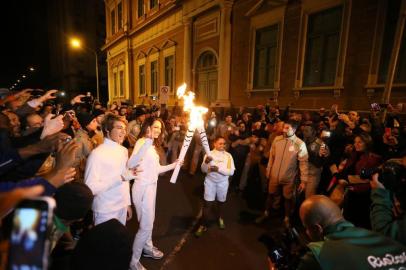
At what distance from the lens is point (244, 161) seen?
277 inches

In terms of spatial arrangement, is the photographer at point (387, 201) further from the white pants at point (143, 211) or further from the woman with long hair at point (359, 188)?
the white pants at point (143, 211)

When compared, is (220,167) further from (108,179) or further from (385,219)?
(385,219)

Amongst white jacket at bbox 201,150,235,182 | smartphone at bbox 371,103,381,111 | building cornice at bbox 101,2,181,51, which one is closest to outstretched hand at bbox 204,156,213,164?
white jacket at bbox 201,150,235,182

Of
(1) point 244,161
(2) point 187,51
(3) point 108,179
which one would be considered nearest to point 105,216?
(3) point 108,179

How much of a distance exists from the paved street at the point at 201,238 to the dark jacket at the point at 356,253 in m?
2.42

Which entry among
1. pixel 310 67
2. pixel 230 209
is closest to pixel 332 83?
pixel 310 67

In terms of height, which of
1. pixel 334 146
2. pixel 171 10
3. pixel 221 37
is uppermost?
pixel 171 10

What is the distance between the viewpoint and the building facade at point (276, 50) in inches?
311

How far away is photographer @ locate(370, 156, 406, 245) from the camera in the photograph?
6.59 feet

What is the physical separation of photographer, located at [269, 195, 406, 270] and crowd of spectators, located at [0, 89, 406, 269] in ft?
1.19

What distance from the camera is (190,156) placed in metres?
8.51

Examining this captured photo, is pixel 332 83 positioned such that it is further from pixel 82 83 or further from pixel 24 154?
pixel 82 83

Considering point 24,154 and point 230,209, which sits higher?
point 24,154

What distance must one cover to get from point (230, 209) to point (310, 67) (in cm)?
713
